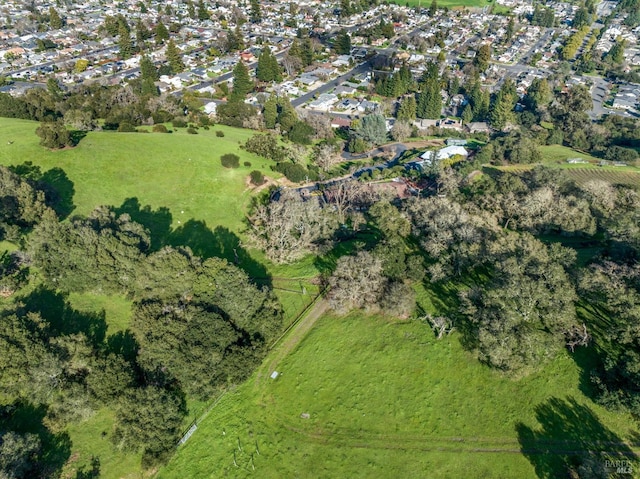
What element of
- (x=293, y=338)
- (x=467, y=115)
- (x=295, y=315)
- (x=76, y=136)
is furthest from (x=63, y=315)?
(x=467, y=115)

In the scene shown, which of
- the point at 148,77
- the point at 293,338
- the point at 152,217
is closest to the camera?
the point at 293,338

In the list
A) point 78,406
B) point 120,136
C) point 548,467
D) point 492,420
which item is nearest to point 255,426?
point 78,406

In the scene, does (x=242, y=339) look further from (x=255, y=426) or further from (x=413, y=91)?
(x=413, y=91)

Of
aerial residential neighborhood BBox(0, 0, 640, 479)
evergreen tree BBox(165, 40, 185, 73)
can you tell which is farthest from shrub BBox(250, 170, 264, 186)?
evergreen tree BBox(165, 40, 185, 73)

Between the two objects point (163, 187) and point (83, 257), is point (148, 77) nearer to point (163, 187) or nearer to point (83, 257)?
point (163, 187)

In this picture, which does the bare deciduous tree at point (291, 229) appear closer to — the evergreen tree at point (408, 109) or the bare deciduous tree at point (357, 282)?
→ the bare deciduous tree at point (357, 282)
